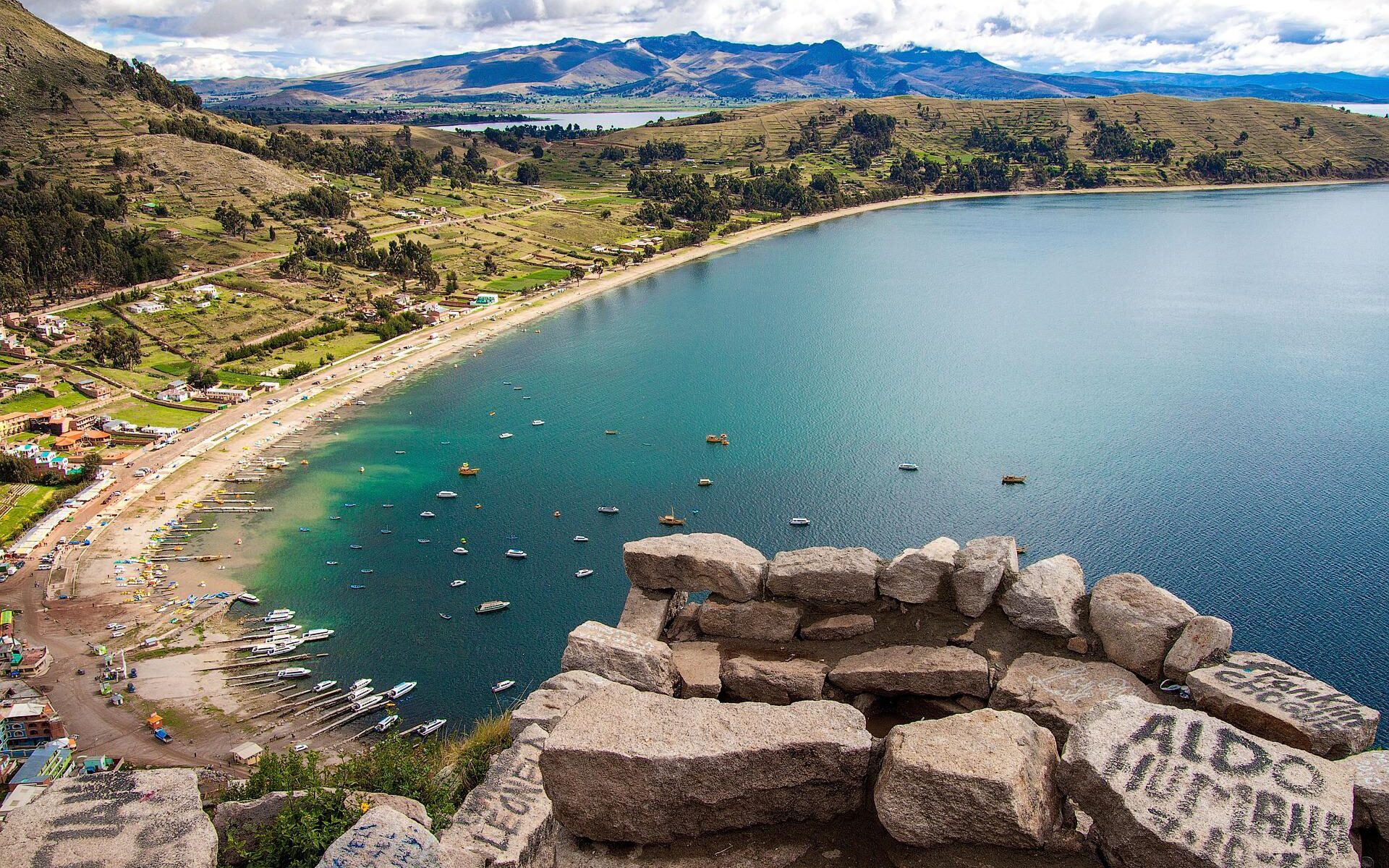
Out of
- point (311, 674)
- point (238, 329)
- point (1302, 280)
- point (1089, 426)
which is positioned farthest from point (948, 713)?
point (1302, 280)

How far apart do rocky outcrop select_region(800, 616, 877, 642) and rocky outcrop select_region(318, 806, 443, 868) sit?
770cm

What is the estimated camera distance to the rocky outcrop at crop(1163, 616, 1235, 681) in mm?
13070

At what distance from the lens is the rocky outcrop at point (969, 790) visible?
9867mm

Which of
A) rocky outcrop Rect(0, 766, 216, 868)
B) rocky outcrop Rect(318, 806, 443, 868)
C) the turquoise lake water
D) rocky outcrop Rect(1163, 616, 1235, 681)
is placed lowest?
the turquoise lake water

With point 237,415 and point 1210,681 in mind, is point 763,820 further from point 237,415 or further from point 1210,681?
point 237,415

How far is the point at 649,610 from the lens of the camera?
16.7 meters

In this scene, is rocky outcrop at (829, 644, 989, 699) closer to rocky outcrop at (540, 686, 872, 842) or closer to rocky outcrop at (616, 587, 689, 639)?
rocky outcrop at (540, 686, 872, 842)

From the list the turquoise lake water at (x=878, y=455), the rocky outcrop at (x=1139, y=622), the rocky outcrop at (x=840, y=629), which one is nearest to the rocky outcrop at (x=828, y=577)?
the rocky outcrop at (x=840, y=629)

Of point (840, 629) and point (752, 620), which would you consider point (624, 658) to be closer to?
point (752, 620)

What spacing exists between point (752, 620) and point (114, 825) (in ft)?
33.0

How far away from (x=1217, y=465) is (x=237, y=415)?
82545 millimetres

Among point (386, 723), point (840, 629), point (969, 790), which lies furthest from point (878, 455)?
point (969, 790)

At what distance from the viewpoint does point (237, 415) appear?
80.4 m

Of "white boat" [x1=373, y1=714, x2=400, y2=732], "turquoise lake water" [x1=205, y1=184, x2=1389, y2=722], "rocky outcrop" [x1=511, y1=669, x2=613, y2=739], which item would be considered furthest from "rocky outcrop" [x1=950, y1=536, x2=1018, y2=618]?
"white boat" [x1=373, y1=714, x2=400, y2=732]
